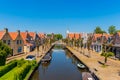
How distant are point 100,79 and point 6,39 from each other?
41.1 m

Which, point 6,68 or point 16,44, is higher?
point 16,44

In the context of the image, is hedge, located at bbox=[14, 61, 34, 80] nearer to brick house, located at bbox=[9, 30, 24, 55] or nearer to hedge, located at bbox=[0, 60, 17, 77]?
hedge, located at bbox=[0, 60, 17, 77]

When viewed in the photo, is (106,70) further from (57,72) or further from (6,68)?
(6,68)

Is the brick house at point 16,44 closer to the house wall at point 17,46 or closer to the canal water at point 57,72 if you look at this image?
the house wall at point 17,46

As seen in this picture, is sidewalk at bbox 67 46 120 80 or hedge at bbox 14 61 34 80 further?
sidewalk at bbox 67 46 120 80

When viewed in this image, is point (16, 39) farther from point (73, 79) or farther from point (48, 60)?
point (73, 79)

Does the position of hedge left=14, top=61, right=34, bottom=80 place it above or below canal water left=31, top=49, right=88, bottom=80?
above

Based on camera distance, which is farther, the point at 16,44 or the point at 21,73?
the point at 16,44

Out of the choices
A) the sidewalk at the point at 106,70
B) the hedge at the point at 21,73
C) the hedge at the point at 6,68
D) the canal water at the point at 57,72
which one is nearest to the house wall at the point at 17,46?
the canal water at the point at 57,72

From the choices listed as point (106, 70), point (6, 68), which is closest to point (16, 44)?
point (6, 68)

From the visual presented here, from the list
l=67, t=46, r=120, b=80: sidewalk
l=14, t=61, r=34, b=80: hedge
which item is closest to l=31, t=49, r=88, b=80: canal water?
l=67, t=46, r=120, b=80: sidewalk

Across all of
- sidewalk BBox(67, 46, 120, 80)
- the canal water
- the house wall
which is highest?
the house wall

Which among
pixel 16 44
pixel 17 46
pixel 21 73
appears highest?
pixel 16 44

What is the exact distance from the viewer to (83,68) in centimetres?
4875
